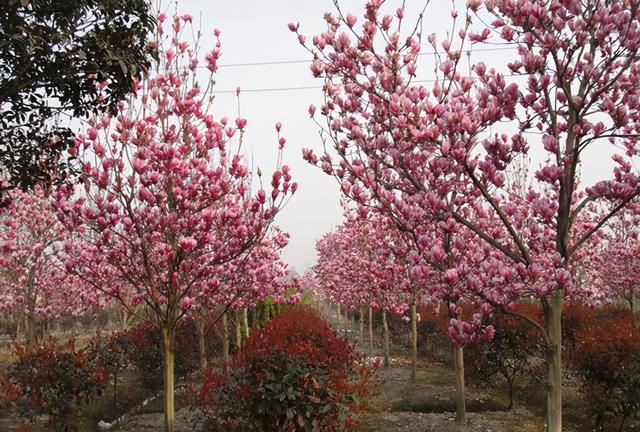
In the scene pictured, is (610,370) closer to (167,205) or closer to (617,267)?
(167,205)

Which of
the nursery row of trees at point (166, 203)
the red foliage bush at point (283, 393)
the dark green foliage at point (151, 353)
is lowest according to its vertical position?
the dark green foliage at point (151, 353)

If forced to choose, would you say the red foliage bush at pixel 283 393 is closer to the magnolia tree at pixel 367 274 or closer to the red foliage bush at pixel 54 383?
the red foliage bush at pixel 54 383

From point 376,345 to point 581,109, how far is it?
17110 millimetres

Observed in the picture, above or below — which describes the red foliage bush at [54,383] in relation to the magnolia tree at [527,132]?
below

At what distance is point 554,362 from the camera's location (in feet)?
13.5

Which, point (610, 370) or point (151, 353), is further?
point (151, 353)

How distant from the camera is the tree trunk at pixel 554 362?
4.07m

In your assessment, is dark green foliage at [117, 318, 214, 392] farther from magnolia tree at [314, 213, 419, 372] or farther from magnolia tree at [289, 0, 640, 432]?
magnolia tree at [289, 0, 640, 432]

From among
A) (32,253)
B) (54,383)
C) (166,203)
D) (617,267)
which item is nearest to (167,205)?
(166,203)

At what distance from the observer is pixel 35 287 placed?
47.2 feet

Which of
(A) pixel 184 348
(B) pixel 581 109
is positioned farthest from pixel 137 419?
(B) pixel 581 109

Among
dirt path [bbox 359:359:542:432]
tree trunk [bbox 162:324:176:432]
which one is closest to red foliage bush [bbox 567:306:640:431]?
dirt path [bbox 359:359:542:432]

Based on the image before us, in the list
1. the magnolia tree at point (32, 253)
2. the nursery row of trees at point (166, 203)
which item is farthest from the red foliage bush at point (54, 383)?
the magnolia tree at point (32, 253)

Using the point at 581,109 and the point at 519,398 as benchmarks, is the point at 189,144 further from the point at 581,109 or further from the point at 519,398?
the point at 519,398
